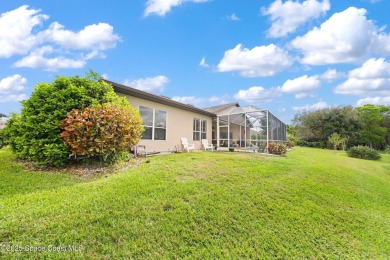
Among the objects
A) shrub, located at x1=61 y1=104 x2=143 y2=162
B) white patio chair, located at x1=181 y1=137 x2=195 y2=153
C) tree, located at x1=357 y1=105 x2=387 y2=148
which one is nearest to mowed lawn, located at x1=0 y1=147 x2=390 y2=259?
shrub, located at x1=61 y1=104 x2=143 y2=162

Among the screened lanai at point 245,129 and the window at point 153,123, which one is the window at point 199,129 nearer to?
the screened lanai at point 245,129

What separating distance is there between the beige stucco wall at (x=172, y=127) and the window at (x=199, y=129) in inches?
12.0

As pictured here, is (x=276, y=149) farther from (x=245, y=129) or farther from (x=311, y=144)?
(x=311, y=144)

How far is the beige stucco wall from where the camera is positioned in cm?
986

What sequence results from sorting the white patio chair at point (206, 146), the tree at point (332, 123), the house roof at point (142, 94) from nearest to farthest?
1. the house roof at point (142, 94)
2. the white patio chair at point (206, 146)
3. the tree at point (332, 123)

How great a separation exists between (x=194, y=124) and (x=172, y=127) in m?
2.38

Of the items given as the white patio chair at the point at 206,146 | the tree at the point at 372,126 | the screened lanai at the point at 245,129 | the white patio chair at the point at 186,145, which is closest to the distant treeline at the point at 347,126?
the tree at the point at 372,126

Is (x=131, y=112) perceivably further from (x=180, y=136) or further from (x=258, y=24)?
(x=258, y=24)

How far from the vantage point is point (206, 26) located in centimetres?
1248

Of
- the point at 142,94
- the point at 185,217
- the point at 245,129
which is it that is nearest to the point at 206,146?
the point at 245,129

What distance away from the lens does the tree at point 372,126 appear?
90.5ft

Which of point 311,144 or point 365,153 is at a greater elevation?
point 311,144

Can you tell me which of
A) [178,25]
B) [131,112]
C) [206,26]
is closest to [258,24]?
[206,26]

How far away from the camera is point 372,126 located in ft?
93.7
